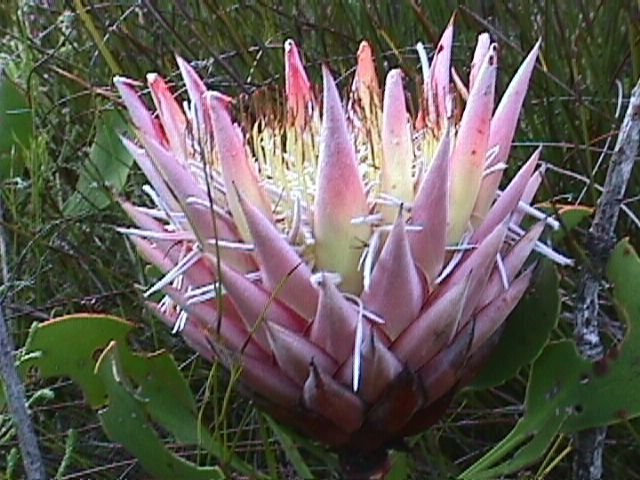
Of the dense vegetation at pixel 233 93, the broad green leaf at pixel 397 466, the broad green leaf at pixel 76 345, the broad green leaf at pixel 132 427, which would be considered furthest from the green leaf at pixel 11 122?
the broad green leaf at pixel 397 466

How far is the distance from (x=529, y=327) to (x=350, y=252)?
216mm

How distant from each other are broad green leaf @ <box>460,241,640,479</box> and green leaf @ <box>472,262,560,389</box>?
35 mm

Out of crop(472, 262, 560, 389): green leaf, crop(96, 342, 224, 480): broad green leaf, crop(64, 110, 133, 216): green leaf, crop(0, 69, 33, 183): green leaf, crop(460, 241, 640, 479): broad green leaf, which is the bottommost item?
crop(460, 241, 640, 479): broad green leaf

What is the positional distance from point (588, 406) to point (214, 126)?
37cm

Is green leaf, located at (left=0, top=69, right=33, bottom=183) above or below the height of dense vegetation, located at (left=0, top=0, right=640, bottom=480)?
above

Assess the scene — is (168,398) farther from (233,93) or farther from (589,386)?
(233,93)

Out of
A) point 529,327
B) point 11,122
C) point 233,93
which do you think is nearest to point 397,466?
point 529,327

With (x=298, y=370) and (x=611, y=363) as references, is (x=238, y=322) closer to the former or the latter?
(x=298, y=370)

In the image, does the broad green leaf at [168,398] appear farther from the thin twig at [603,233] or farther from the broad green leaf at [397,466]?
the thin twig at [603,233]

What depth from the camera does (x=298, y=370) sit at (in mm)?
727

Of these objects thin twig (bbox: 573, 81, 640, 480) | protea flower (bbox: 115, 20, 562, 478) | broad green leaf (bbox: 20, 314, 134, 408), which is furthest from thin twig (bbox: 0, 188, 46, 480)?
thin twig (bbox: 573, 81, 640, 480)

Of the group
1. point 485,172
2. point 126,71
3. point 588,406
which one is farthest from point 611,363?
point 126,71

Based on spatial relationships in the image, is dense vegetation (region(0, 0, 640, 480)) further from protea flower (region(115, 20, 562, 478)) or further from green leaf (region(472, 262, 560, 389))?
protea flower (region(115, 20, 562, 478))

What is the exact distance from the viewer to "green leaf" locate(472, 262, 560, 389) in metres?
0.86
